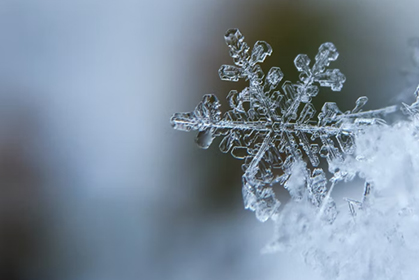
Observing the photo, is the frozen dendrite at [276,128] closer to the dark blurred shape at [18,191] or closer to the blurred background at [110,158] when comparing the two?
the blurred background at [110,158]

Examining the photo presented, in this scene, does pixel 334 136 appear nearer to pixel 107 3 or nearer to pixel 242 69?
pixel 242 69

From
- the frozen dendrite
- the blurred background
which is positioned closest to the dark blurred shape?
the blurred background

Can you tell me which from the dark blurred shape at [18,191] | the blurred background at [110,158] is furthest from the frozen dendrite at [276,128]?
the dark blurred shape at [18,191]

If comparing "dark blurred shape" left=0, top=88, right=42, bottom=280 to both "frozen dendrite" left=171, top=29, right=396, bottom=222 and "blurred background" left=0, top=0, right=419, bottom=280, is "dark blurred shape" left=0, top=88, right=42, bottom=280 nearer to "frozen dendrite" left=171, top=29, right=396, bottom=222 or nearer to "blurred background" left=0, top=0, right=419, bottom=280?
"blurred background" left=0, top=0, right=419, bottom=280

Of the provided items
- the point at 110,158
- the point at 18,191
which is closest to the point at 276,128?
the point at 110,158

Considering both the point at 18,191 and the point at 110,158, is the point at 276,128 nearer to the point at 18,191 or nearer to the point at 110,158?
the point at 110,158
